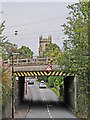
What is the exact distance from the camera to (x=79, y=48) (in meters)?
15.0

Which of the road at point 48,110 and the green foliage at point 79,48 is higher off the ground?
the green foliage at point 79,48

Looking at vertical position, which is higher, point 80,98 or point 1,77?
point 1,77

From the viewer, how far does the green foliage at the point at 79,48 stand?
1473cm

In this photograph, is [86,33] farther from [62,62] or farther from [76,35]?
[62,62]

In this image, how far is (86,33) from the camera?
1426cm

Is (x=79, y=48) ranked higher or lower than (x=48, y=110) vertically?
higher

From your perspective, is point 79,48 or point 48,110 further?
point 48,110

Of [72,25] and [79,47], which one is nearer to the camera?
[79,47]

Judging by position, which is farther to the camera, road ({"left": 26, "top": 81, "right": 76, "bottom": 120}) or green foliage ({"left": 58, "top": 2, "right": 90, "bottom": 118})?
road ({"left": 26, "top": 81, "right": 76, "bottom": 120})

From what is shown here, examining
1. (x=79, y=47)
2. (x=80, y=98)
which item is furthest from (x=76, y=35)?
(x=80, y=98)

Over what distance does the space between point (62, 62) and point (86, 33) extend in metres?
2.70

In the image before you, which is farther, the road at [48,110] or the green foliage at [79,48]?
the road at [48,110]

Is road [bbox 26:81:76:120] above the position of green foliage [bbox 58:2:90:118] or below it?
below

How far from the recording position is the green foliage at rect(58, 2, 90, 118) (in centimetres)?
1473
